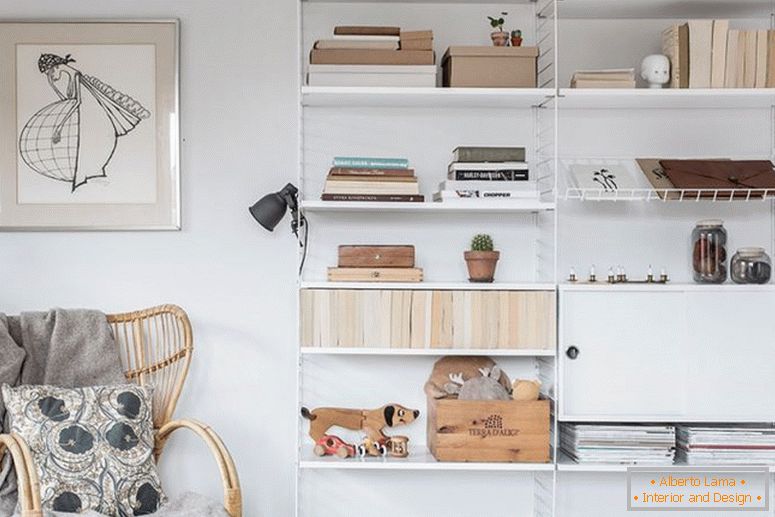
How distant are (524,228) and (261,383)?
1064 millimetres

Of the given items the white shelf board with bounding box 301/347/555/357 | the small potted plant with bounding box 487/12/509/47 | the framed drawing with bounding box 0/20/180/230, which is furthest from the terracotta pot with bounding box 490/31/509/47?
the framed drawing with bounding box 0/20/180/230

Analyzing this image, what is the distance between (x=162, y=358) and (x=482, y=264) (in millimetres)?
1137

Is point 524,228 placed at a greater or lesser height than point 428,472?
greater

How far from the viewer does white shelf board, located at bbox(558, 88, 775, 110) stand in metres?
3.12

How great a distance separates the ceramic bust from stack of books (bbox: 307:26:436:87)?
695mm

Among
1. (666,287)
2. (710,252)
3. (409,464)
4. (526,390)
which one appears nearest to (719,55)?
(710,252)

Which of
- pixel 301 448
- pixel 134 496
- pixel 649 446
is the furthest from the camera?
pixel 301 448

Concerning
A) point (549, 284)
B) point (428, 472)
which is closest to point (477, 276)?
point (549, 284)

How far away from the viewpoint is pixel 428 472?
3.44m

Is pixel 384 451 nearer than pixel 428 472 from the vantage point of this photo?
Yes

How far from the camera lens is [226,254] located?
11.2 feet

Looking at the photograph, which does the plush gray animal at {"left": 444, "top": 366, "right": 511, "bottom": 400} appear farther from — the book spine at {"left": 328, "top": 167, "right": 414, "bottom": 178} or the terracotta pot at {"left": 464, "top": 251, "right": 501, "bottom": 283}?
the book spine at {"left": 328, "top": 167, "right": 414, "bottom": 178}

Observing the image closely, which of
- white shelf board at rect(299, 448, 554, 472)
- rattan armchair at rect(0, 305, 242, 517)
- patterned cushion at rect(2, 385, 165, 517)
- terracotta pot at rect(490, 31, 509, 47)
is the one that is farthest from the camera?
terracotta pot at rect(490, 31, 509, 47)

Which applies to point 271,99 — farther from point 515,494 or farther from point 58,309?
point 515,494
